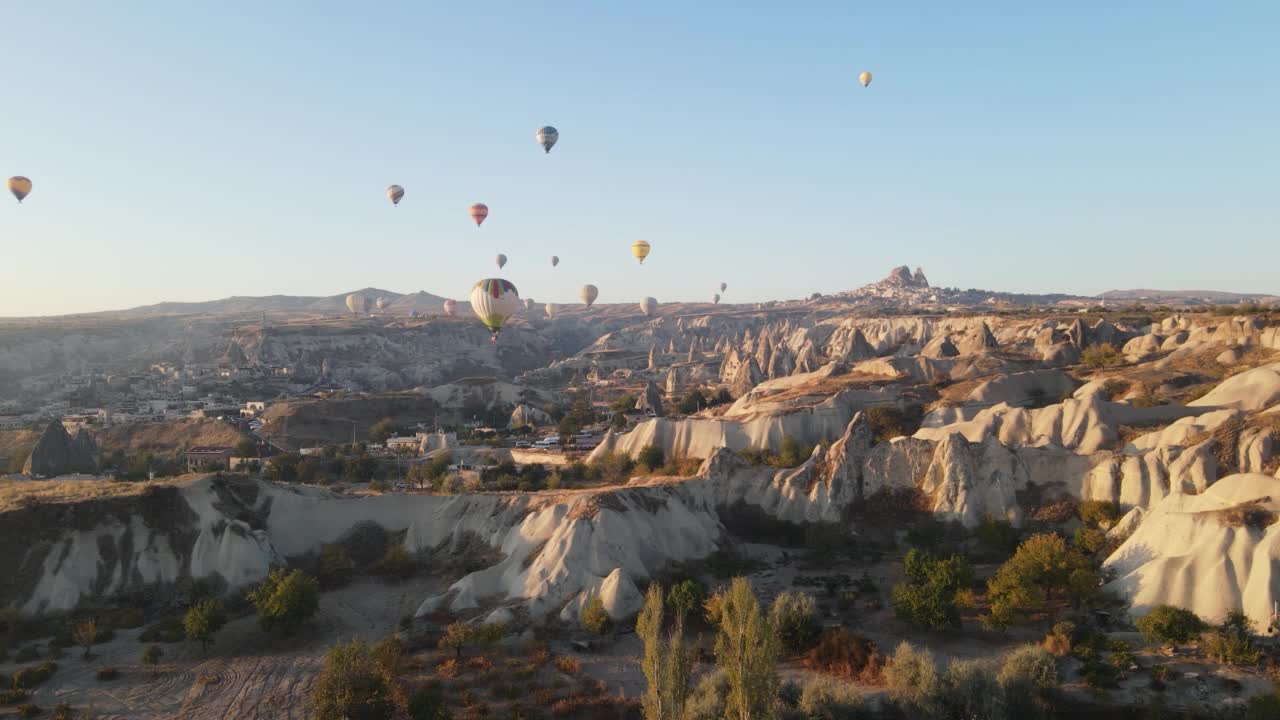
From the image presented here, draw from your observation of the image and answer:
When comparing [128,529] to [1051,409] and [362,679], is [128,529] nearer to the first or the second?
[362,679]

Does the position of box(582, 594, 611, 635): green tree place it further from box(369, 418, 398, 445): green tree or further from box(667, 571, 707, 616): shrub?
box(369, 418, 398, 445): green tree

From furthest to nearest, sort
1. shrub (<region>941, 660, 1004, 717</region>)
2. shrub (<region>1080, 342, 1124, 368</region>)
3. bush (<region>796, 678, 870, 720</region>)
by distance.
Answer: shrub (<region>1080, 342, 1124, 368</region>)
bush (<region>796, 678, 870, 720</region>)
shrub (<region>941, 660, 1004, 717</region>)

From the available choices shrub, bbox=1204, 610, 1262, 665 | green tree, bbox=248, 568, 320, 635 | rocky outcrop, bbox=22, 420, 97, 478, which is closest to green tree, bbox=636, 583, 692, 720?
green tree, bbox=248, 568, 320, 635

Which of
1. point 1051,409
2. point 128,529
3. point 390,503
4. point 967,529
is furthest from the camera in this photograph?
point 1051,409

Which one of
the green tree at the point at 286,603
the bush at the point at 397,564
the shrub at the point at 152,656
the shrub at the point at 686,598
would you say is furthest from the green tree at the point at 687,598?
the shrub at the point at 152,656

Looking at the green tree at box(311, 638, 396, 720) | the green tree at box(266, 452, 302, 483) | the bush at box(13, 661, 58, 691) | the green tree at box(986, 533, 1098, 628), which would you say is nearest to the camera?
the green tree at box(311, 638, 396, 720)

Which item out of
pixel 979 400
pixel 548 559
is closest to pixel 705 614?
pixel 548 559
